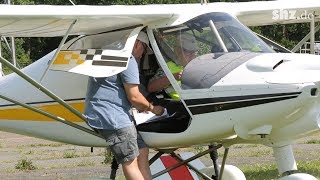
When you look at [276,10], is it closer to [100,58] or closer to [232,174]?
[232,174]

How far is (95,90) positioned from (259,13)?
2.61 metres

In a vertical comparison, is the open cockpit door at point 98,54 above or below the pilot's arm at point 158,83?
above

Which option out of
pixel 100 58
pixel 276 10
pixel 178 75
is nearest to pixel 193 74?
pixel 178 75

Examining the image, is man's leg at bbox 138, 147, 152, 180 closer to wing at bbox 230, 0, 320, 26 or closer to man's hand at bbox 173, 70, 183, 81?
man's hand at bbox 173, 70, 183, 81

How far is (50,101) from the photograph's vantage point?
7.88m

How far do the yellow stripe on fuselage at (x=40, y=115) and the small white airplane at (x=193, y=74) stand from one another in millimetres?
13

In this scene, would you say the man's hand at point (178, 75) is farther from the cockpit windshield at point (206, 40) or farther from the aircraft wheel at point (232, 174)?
the aircraft wheel at point (232, 174)

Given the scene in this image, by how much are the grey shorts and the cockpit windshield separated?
0.85m

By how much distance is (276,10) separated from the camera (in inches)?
335

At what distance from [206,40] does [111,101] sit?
1.09 m

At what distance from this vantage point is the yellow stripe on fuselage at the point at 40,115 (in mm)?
→ 7723

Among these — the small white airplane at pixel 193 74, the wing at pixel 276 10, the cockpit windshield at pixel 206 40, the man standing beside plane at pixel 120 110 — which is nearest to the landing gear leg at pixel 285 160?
the small white airplane at pixel 193 74

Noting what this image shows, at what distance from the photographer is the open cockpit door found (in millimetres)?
6797

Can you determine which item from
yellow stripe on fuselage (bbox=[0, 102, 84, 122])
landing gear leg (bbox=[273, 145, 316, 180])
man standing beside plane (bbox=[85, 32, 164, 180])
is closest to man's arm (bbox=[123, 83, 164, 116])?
man standing beside plane (bbox=[85, 32, 164, 180])
